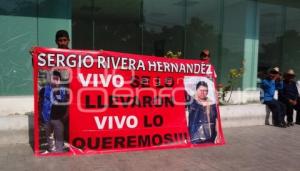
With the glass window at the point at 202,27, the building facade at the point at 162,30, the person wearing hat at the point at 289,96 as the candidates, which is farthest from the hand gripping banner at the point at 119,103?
the glass window at the point at 202,27

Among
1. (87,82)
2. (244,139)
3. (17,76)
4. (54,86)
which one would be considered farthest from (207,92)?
(17,76)

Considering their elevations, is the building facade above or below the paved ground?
above

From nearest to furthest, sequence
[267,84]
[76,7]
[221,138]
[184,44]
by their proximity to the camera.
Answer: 1. [221,138]
2. [267,84]
3. [76,7]
4. [184,44]

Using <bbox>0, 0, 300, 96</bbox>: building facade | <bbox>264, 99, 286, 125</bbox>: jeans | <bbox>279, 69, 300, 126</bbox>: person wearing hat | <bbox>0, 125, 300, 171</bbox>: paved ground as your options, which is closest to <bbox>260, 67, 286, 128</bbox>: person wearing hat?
<bbox>264, 99, 286, 125</bbox>: jeans

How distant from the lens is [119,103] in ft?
20.7

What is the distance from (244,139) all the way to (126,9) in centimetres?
543

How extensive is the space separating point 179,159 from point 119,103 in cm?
137

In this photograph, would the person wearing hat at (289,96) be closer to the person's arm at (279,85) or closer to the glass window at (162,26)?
the person's arm at (279,85)

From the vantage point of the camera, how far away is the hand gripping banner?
5.84 metres

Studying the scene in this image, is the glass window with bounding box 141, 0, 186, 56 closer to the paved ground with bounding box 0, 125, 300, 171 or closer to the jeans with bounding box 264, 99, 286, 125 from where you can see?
the jeans with bounding box 264, 99, 286, 125

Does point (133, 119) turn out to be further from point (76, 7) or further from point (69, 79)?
point (76, 7)

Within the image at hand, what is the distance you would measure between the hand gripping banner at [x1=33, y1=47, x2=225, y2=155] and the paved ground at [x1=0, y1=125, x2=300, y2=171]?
234 millimetres

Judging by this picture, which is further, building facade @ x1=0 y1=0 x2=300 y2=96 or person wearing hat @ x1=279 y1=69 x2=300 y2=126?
person wearing hat @ x1=279 y1=69 x2=300 y2=126

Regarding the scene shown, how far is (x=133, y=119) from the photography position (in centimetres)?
639
